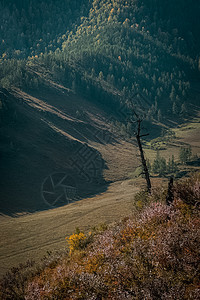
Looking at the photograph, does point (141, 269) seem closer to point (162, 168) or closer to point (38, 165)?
point (38, 165)

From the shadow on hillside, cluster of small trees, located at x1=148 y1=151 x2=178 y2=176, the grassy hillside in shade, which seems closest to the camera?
the grassy hillside in shade

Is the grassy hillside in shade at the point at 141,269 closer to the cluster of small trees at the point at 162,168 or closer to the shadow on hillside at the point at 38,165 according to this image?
the shadow on hillside at the point at 38,165

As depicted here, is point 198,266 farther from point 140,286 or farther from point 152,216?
point 152,216

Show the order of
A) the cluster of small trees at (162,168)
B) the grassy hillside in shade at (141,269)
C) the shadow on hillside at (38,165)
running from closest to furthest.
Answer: the grassy hillside in shade at (141,269), the shadow on hillside at (38,165), the cluster of small trees at (162,168)

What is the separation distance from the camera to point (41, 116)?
98.6 m

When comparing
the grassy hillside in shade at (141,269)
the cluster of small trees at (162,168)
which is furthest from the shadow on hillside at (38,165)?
the grassy hillside in shade at (141,269)

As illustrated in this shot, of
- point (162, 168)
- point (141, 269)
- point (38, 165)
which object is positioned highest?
point (141, 269)

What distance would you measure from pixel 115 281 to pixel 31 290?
3.26 m

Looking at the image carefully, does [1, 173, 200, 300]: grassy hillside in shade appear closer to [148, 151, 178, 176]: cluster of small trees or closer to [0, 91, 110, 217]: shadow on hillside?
[0, 91, 110, 217]: shadow on hillside

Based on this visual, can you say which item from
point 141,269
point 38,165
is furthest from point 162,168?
point 141,269

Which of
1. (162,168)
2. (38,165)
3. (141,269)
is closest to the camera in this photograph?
(141,269)

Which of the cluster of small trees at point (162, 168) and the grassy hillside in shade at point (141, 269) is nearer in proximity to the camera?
the grassy hillside in shade at point (141, 269)

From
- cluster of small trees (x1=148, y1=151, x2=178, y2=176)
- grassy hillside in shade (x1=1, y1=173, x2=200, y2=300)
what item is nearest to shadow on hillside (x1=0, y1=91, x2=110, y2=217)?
cluster of small trees (x1=148, y1=151, x2=178, y2=176)

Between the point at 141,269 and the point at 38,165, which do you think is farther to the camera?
the point at 38,165
